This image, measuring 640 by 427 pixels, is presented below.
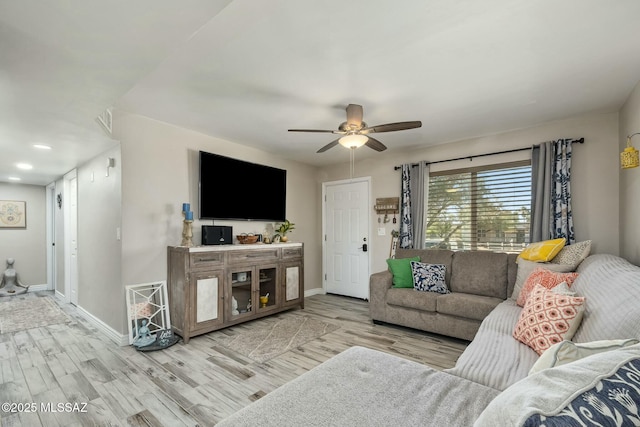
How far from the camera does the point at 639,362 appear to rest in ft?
2.27

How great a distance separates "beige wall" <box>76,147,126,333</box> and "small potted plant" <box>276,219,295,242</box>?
7.00 feet

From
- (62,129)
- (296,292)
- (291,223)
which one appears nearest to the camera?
(62,129)

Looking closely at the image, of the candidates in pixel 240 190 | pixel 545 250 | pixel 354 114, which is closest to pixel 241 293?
pixel 240 190

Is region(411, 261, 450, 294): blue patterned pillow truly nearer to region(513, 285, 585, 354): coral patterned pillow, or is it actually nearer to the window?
the window

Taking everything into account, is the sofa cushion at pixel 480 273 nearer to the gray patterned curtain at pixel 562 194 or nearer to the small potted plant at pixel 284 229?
the gray patterned curtain at pixel 562 194

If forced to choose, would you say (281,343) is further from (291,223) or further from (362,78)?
(362,78)

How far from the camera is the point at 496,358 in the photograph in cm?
170

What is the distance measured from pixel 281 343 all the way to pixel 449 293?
6.62 feet

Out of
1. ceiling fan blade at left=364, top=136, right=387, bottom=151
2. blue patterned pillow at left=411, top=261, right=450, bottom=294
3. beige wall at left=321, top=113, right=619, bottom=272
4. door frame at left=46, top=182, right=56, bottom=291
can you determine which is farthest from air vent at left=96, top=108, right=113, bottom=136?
beige wall at left=321, top=113, right=619, bottom=272

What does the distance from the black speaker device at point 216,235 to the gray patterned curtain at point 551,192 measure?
3.72 meters

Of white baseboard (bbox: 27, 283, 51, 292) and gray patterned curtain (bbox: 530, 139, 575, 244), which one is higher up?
gray patterned curtain (bbox: 530, 139, 575, 244)

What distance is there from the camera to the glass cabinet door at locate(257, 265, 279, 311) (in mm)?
4031

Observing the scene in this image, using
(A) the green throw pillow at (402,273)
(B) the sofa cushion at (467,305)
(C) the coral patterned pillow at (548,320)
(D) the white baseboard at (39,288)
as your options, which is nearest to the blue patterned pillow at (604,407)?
(C) the coral patterned pillow at (548,320)

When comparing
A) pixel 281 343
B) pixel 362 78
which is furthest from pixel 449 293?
pixel 362 78
